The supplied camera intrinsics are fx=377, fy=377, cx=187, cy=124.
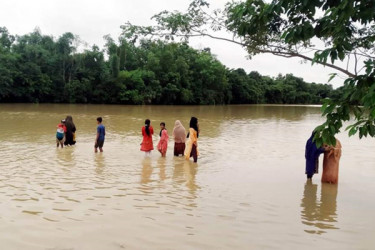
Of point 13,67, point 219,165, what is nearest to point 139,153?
point 219,165

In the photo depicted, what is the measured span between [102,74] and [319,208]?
55909 millimetres

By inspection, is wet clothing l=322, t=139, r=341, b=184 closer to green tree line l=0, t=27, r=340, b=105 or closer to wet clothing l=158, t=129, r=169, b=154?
wet clothing l=158, t=129, r=169, b=154

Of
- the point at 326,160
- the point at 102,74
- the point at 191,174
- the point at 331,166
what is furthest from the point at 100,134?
the point at 102,74

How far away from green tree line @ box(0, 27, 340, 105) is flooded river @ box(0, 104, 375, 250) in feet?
123

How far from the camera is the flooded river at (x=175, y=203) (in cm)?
497

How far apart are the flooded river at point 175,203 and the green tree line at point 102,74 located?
37.3 m

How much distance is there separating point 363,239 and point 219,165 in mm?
5867

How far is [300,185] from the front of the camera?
28.0 ft

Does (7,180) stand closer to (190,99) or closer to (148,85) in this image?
(148,85)

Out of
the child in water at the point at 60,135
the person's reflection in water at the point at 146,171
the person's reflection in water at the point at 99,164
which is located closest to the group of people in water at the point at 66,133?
the child in water at the point at 60,135

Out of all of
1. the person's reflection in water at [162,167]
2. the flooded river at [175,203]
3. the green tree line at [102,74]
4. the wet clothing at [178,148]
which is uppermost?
the green tree line at [102,74]

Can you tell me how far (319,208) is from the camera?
671cm

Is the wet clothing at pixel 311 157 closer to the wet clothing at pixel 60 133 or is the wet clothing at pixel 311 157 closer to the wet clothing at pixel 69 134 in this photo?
the wet clothing at pixel 60 133

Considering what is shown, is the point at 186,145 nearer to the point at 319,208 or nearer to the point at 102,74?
the point at 319,208
